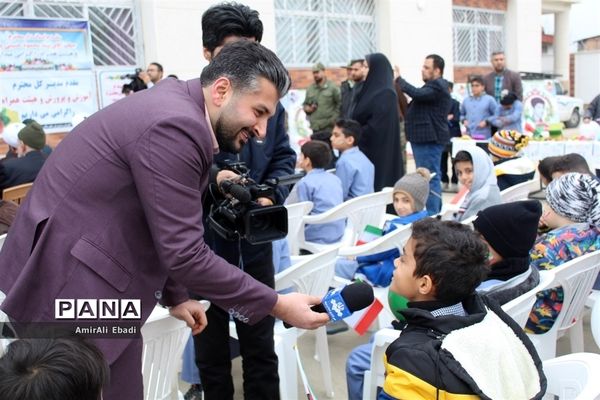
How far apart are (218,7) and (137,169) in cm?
108

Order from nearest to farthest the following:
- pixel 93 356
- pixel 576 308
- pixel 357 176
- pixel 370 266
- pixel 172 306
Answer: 1. pixel 93 356
2. pixel 172 306
3. pixel 576 308
4. pixel 370 266
5. pixel 357 176

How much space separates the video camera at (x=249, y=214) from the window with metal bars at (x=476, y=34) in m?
15.7

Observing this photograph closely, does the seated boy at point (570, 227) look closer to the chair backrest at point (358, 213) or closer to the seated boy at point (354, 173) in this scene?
the chair backrest at point (358, 213)

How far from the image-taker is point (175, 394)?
2250 millimetres

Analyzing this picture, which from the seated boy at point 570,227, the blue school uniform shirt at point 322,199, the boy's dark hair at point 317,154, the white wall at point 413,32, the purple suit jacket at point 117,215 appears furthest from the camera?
the white wall at point 413,32

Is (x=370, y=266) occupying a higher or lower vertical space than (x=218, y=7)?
lower

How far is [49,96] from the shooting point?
8672mm

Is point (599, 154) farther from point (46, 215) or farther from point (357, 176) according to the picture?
point (46, 215)

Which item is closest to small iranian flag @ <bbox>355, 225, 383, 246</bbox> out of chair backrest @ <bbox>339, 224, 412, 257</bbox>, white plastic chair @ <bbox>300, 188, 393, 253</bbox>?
chair backrest @ <bbox>339, 224, 412, 257</bbox>

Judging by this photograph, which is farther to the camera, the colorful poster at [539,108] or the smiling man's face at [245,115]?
the colorful poster at [539,108]

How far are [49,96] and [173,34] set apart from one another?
7.67 feet

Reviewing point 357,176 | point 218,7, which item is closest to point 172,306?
point 218,7

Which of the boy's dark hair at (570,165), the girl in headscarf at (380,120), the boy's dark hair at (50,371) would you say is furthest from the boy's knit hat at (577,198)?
the girl in headscarf at (380,120)

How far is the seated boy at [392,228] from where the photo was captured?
3395 mm
